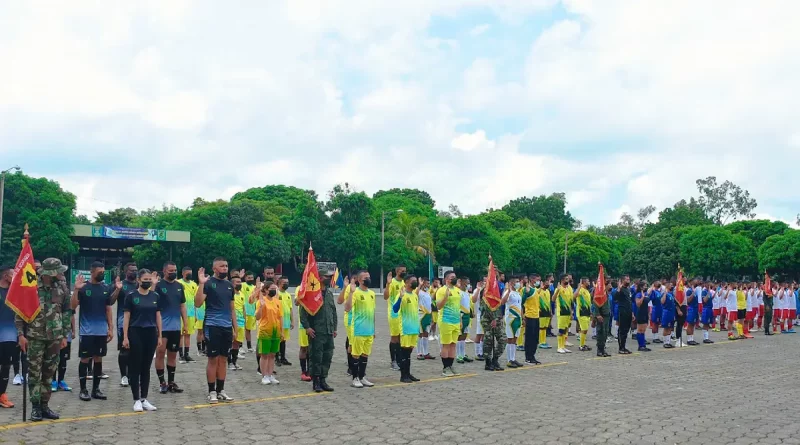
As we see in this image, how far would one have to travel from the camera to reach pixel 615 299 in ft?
60.2

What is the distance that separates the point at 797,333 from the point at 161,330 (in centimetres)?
2332

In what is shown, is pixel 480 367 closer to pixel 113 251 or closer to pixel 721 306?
pixel 721 306

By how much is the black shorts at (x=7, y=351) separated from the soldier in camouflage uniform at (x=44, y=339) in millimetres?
661

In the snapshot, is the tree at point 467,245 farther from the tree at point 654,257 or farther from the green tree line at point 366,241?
the tree at point 654,257

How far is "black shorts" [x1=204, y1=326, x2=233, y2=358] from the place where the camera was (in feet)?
32.8

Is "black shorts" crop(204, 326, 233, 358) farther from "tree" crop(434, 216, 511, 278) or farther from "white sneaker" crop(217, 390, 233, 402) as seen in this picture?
"tree" crop(434, 216, 511, 278)

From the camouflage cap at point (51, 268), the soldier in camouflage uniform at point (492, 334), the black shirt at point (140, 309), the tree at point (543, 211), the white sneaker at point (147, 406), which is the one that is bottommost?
the white sneaker at point (147, 406)

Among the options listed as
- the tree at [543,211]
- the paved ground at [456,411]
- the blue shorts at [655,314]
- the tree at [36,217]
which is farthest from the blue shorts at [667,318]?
the tree at [543,211]

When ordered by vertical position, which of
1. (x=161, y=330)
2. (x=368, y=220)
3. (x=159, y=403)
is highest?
(x=368, y=220)

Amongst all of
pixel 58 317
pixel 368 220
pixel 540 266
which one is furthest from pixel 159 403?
pixel 540 266

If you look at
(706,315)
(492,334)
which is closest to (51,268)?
(492,334)

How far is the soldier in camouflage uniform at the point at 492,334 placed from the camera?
14180 mm

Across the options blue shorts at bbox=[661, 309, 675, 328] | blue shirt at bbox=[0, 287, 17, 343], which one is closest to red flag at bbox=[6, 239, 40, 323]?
blue shirt at bbox=[0, 287, 17, 343]

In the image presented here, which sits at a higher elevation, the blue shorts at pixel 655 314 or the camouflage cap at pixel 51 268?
the camouflage cap at pixel 51 268
